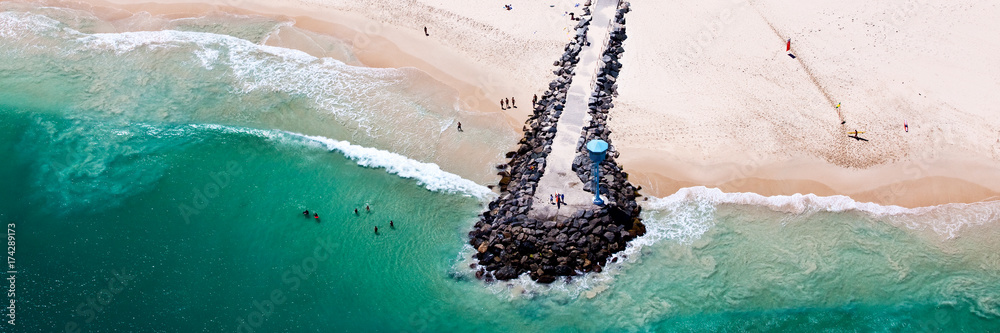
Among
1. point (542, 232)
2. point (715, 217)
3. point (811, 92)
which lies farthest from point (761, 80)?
point (542, 232)

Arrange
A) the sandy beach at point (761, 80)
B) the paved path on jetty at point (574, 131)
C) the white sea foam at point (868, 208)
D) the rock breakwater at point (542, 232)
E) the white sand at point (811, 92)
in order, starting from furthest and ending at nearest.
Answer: the white sand at point (811, 92) < the sandy beach at point (761, 80) < the white sea foam at point (868, 208) < the paved path on jetty at point (574, 131) < the rock breakwater at point (542, 232)

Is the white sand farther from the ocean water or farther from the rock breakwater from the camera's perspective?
the rock breakwater

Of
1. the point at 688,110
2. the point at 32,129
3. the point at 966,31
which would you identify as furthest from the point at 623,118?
the point at 32,129

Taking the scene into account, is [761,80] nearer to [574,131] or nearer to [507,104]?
[574,131]

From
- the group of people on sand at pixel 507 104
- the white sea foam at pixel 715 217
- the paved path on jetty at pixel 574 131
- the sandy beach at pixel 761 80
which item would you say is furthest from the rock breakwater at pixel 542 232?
the group of people on sand at pixel 507 104

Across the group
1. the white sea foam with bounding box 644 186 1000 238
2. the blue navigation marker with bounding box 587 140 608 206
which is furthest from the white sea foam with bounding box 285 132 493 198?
the white sea foam with bounding box 644 186 1000 238

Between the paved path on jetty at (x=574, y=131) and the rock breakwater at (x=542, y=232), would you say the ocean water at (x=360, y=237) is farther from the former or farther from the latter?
the paved path on jetty at (x=574, y=131)
